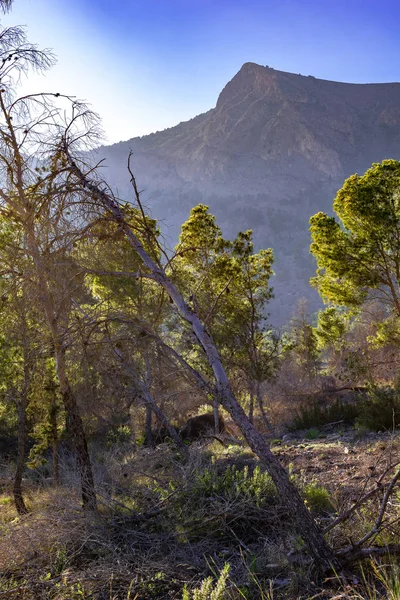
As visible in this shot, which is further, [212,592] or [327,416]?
[327,416]

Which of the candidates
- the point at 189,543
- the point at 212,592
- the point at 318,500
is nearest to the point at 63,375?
the point at 189,543

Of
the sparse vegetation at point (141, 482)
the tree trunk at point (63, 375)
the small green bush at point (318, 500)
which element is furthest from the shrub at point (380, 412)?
the tree trunk at point (63, 375)

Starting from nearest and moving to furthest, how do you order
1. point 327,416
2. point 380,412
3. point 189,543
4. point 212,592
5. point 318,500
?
point 212,592 < point 189,543 < point 318,500 < point 380,412 < point 327,416

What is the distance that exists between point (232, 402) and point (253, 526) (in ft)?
5.51

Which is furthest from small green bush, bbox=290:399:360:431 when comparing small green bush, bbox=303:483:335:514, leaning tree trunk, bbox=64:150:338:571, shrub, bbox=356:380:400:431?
leaning tree trunk, bbox=64:150:338:571

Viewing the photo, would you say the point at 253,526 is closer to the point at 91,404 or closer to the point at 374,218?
the point at 91,404

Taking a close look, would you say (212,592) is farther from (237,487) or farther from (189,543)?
(237,487)

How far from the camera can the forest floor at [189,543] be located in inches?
112

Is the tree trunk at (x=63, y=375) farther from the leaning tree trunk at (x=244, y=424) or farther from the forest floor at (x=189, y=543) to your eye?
the leaning tree trunk at (x=244, y=424)

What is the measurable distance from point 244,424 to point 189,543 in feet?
4.74

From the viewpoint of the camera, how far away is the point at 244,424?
315 centimetres

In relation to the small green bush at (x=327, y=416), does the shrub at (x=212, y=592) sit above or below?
above

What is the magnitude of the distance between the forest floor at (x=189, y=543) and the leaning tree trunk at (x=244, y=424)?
180 mm

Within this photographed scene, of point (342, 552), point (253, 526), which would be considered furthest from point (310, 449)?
point (342, 552)
